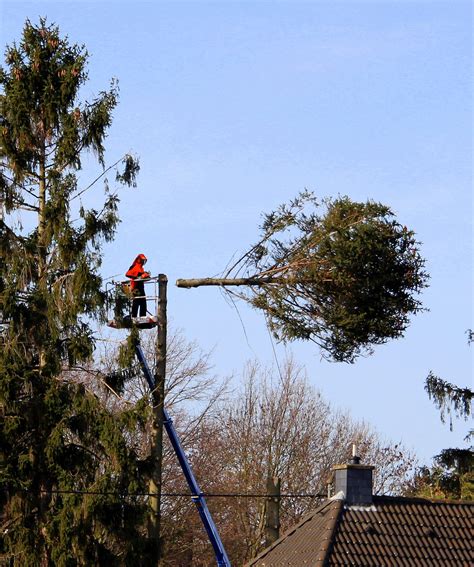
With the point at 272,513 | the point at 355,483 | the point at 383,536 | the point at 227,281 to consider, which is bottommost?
the point at 383,536

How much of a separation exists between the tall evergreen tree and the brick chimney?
3935 mm

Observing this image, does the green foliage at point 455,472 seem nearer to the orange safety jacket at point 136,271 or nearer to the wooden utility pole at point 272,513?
the wooden utility pole at point 272,513

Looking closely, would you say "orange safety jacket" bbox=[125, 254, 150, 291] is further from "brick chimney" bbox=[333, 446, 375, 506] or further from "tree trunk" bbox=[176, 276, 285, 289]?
"brick chimney" bbox=[333, 446, 375, 506]

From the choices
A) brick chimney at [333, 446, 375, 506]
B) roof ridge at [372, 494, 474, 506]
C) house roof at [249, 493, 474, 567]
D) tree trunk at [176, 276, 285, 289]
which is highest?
tree trunk at [176, 276, 285, 289]

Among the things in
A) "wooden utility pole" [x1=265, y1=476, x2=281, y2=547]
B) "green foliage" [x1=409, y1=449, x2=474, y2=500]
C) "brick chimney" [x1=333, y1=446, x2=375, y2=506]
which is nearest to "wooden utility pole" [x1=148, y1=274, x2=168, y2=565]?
"wooden utility pole" [x1=265, y1=476, x2=281, y2=547]

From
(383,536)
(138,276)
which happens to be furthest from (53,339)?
(383,536)

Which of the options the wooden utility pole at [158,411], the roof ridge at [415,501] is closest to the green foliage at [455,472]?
the roof ridge at [415,501]

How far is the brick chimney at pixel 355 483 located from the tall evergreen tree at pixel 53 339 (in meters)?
3.94

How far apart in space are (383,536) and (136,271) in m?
7.05

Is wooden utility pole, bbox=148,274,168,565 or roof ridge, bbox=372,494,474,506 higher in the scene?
wooden utility pole, bbox=148,274,168,565

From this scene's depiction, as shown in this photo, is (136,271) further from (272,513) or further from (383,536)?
(383,536)

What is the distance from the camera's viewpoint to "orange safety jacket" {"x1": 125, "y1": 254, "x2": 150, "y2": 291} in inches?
1004

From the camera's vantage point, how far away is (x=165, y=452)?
44.0 m

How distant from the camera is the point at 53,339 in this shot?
25.9m
